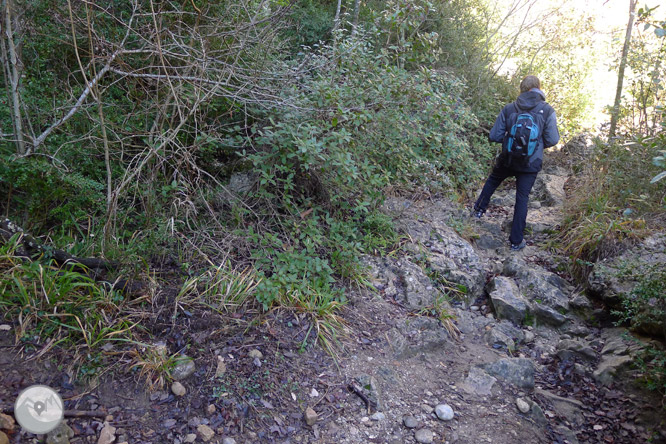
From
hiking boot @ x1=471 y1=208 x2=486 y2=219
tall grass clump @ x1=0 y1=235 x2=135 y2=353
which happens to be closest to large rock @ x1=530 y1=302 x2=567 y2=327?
hiking boot @ x1=471 y1=208 x2=486 y2=219

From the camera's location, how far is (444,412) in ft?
10.7

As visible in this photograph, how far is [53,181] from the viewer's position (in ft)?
11.6

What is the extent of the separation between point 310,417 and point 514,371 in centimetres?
180

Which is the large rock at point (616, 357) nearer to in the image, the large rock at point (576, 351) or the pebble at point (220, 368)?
the large rock at point (576, 351)

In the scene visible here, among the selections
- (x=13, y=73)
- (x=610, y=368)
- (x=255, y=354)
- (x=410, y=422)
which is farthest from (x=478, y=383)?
(x=13, y=73)

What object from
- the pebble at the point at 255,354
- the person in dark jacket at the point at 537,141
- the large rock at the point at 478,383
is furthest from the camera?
the person in dark jacket at the point at 537,141

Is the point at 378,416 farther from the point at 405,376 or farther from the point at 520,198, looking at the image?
the point at 520,198

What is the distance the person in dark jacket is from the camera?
18.1 ft

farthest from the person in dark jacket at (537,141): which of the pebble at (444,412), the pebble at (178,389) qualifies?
the pebble at (178,389)

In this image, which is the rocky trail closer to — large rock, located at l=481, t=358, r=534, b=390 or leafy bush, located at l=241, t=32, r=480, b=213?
large rock, located at l=481, t=358, r=534, b=390

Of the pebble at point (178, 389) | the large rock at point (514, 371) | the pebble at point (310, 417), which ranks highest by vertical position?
the large rock at point (514, 371)

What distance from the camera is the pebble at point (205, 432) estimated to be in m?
2.65

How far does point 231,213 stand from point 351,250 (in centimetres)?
116

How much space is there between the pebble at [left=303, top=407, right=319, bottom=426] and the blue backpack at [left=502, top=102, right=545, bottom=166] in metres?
3.99
